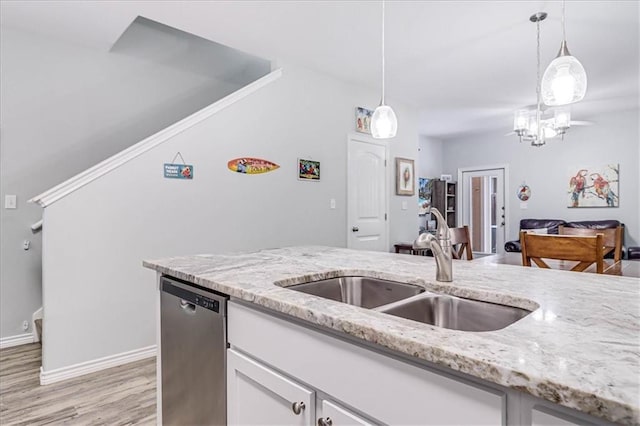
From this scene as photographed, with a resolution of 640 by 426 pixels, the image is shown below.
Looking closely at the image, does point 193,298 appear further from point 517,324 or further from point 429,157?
point 429,157

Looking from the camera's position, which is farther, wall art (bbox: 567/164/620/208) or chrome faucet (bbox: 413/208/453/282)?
Answer: wall art (bbox: 567/164/620/208)

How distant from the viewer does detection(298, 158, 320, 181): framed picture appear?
12.6 feet

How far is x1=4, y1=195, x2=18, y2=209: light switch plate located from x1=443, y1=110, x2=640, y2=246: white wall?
719cm

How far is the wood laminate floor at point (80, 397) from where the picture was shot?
2.01m

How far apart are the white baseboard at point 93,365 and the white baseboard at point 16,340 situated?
96 cm

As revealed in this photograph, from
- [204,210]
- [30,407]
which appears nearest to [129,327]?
[30,407]

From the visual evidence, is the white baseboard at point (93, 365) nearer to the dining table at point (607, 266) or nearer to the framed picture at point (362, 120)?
the dining table at point (607, 266)

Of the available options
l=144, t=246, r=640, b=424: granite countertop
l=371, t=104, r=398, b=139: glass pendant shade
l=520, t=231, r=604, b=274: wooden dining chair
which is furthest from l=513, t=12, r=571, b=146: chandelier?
l=144, t=246, r=640, b=424: granite countertop

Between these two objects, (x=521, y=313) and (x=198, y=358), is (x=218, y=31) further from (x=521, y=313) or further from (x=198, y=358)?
(x=521, y=313)

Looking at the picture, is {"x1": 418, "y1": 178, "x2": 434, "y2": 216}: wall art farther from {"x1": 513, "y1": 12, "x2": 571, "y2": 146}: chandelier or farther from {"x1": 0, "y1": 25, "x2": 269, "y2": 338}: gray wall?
{"x1": 0, "y1": 25, "x2": 269, "y2": 338}: gray wall

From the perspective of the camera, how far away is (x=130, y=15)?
111 inches

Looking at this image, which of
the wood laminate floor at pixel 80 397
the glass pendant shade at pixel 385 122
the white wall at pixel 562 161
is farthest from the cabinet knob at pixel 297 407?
the white wall at pixel 562 161

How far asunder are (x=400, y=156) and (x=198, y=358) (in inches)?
161

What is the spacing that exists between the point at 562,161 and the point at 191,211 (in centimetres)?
611
